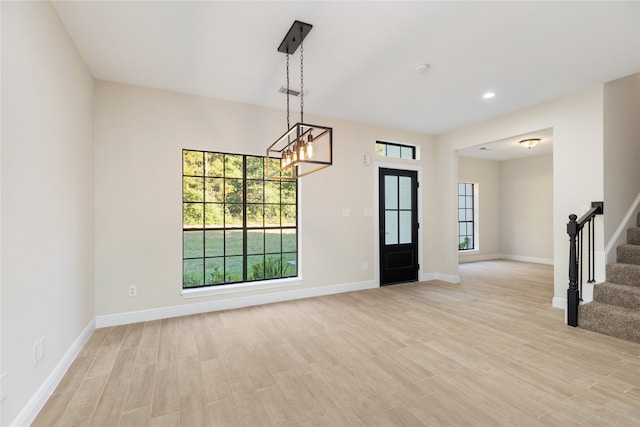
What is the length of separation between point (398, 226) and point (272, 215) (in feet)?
7.88

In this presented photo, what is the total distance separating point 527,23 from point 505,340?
2883 millimetres

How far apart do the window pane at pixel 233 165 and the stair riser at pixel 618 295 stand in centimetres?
462

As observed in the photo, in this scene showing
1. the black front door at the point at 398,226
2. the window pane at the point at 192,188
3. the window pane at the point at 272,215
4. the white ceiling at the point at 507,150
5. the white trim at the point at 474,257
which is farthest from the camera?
the white trim at the point at 474,257

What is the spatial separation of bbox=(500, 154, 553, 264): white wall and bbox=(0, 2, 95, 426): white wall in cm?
921

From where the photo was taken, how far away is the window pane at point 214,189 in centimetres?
418

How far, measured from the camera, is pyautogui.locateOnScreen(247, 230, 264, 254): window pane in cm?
423

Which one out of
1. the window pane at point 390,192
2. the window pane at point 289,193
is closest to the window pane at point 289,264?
the window pane at point 289,193

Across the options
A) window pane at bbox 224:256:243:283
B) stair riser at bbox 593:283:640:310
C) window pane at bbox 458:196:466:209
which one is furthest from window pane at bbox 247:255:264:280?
window pane at bbox 458:196:466:209

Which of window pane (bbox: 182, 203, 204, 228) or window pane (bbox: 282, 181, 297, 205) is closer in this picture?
window pane (bbox: 182, 203, 204, 228)

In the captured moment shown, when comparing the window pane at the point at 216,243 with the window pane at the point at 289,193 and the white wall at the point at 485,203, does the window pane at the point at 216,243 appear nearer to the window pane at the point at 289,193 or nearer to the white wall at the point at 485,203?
the window pane at the point at 289,193

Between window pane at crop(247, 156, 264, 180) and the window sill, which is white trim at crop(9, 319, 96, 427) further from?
window pane at crop(247, 156, 264, 180)

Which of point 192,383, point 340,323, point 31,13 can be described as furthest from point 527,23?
point 192,383

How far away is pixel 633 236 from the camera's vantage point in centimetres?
366

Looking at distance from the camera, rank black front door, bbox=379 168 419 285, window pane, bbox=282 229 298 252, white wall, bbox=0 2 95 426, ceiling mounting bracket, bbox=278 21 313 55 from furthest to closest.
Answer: black front door, bbox=379 168 419 285
window pane, bbox=282 229 298 252
ceiling mounting bracket, bbox=278 21 313 55
white wall, bbox=0 2 95 426
